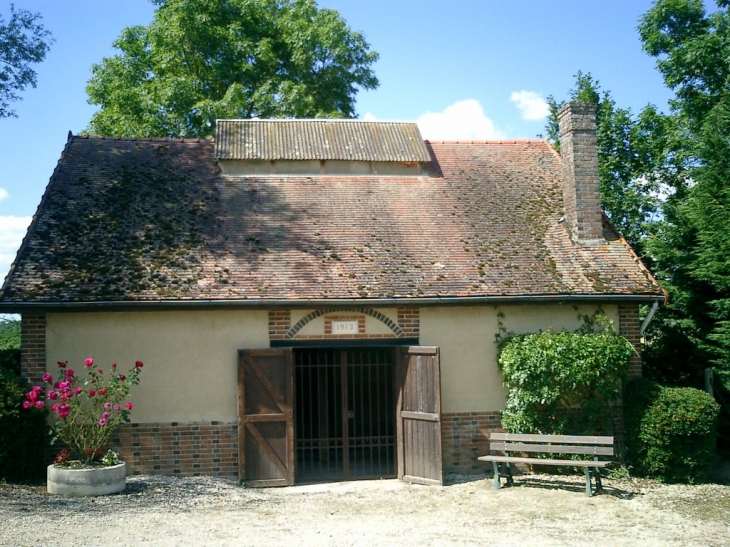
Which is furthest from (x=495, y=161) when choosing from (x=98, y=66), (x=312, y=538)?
(x=98, y=66)

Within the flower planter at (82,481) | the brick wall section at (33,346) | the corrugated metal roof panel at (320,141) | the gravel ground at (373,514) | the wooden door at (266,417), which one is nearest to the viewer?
the gravel ground at (373,514)

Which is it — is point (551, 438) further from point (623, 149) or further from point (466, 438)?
point (623, 149)

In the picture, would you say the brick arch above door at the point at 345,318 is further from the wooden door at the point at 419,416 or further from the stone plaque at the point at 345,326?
the wooden door at the point at 419,416

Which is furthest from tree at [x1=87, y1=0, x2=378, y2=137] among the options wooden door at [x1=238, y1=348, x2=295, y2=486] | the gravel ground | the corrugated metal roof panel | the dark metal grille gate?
the gravel ground

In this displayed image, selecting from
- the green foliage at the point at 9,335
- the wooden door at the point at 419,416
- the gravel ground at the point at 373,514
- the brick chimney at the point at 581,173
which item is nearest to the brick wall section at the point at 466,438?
the gravel ground at the point at 373,514

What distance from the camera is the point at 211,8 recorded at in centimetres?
2234

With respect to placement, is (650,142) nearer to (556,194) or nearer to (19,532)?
(556,194)

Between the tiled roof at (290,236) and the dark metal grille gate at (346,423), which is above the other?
the tiled roof at (290,236)

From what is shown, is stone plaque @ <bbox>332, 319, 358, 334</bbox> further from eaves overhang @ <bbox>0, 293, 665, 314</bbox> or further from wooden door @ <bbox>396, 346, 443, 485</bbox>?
wooden door @ <bbox>396, 346, 443, 485</bbox>

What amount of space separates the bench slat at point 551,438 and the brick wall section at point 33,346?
671 centimetres

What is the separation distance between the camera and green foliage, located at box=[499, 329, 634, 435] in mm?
11195

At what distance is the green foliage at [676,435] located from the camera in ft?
35.9

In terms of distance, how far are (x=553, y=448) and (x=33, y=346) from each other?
301 inches

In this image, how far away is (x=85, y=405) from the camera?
11.2 meters
